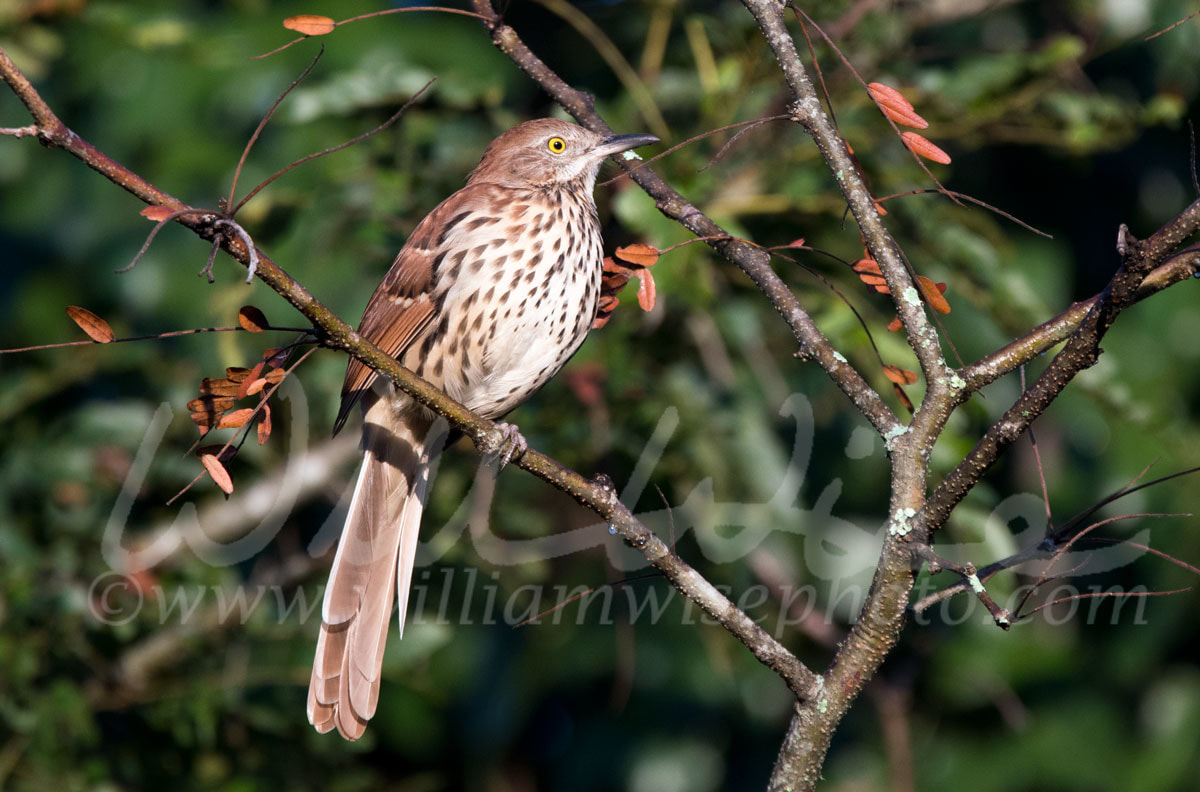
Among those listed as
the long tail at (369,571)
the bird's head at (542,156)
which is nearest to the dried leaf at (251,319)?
the long tail at (369,571)

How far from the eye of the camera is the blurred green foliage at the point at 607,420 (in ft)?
12.7

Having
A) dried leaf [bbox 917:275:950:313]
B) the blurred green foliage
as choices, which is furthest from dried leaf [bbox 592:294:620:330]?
dried leaf [bbox 917:275:950:313]

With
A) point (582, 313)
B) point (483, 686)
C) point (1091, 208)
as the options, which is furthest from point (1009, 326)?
point (483, 686)

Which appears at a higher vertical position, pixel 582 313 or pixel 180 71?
pixel 180 71

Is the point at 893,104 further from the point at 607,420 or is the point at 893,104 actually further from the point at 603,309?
the point at 607,420

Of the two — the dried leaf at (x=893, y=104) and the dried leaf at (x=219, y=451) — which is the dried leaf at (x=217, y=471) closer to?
the dried leaf at (x=219, y=451)

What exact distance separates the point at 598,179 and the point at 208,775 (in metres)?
2.38

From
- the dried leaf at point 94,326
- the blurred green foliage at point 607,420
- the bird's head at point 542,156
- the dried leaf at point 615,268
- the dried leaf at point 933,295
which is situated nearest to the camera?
the dried leaf at point 94,326

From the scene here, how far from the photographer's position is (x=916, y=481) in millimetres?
2037

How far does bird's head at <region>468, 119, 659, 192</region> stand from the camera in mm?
3652

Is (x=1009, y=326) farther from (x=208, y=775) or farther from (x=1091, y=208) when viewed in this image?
(x=208, y=775)

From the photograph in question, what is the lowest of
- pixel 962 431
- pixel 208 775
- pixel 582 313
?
pixel 208 775

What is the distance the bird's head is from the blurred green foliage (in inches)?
8.1

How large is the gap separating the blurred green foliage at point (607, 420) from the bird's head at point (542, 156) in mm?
205
